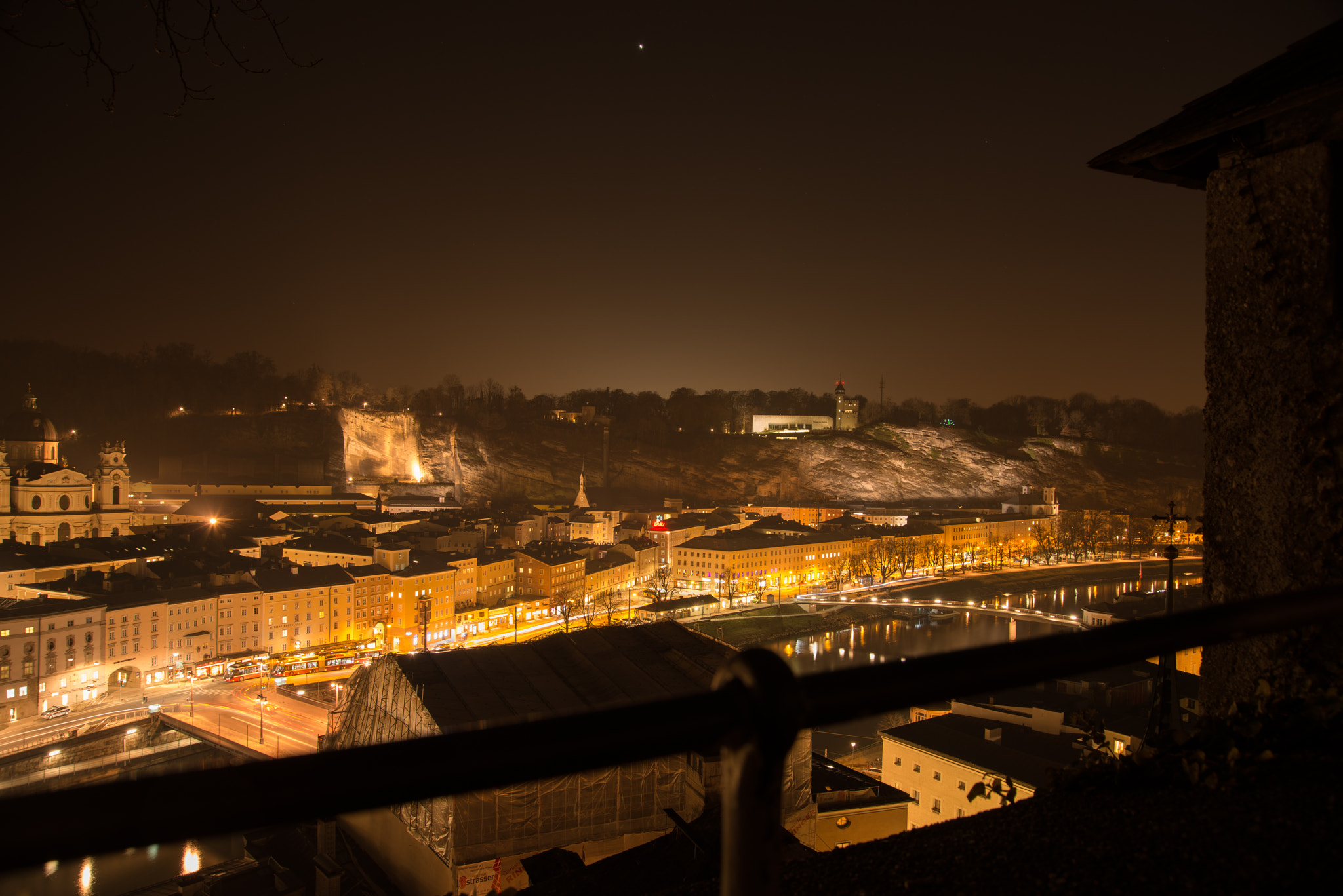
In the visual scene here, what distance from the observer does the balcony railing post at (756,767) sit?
402 millimetres

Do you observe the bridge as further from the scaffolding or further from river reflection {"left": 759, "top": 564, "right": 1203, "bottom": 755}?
the scaffolding

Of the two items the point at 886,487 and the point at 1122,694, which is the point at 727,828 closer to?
the point at 1122,694

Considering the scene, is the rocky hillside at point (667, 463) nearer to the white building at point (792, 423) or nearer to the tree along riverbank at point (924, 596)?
the white building at point (792, 423)

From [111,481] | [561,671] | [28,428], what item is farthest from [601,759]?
[28,428]

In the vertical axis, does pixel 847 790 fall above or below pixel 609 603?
above

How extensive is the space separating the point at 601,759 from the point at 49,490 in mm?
29070

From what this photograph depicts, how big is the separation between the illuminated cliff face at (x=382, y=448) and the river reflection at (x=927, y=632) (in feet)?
93.3

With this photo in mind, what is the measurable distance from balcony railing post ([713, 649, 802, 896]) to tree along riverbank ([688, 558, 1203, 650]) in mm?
13325

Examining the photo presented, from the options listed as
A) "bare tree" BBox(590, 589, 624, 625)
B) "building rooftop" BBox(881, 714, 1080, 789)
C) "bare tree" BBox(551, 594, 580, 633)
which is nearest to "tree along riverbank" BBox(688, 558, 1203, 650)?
"bare tree" BBox(590, 589, 624, 625)

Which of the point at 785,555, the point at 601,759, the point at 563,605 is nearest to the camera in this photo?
the point at 601,759

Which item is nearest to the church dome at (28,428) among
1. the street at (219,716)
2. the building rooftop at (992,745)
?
the street at (219,716)

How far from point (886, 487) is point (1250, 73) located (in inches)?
1707

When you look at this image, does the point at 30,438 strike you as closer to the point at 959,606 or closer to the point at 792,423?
the point at 959,606

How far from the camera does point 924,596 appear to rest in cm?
2166
